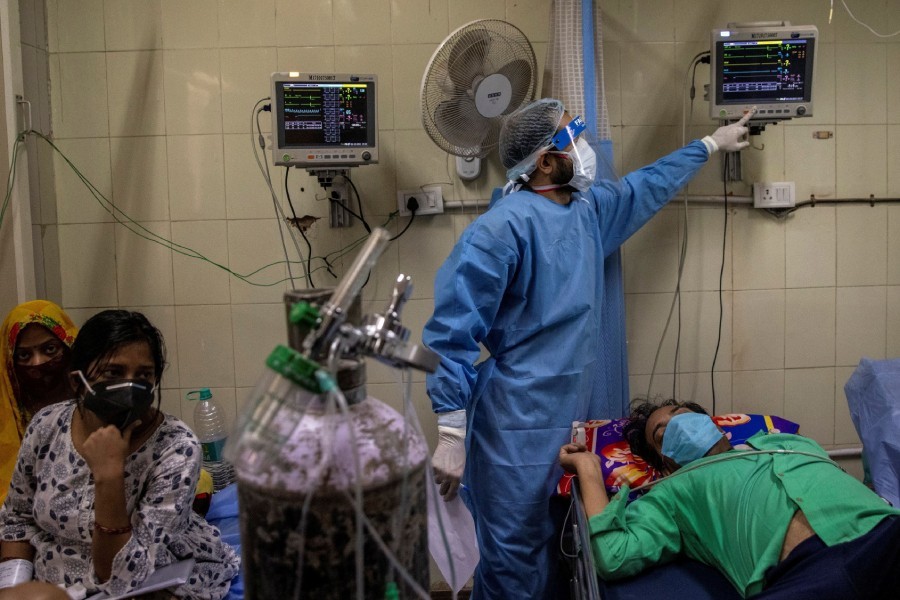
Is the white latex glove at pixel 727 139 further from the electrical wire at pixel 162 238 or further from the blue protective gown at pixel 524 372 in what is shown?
the electrical wire at pixel 162 238

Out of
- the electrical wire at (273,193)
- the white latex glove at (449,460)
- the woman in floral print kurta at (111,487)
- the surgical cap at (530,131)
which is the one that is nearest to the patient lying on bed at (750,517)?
the white latex glove at (449,460)

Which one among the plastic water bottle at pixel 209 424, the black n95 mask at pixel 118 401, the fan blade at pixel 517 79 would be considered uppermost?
the fan blade at pixel 517 79

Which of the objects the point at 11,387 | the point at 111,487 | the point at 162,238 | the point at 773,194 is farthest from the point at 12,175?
the point at 773,194

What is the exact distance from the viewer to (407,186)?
259 centimetres

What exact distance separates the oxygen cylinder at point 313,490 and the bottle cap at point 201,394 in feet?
6.47

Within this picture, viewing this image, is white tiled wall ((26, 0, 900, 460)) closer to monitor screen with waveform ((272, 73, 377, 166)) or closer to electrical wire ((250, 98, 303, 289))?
electrical wire ((250, 98, 303, 289))

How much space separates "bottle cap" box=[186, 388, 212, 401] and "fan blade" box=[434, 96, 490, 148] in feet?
4.48

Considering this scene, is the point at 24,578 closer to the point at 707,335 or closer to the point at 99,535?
the point at 99,535

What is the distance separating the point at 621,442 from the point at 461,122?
47.7 inches

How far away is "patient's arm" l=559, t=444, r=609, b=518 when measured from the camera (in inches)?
68.0

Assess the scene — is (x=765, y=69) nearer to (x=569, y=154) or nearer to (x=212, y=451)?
(x=569, y=154)

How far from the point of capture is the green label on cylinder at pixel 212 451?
8.07ft

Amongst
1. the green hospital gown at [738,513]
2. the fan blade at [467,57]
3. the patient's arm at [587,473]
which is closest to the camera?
the green hospital gown at [738,513]

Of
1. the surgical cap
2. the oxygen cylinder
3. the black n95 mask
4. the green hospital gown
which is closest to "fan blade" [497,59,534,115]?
the surgical cap
